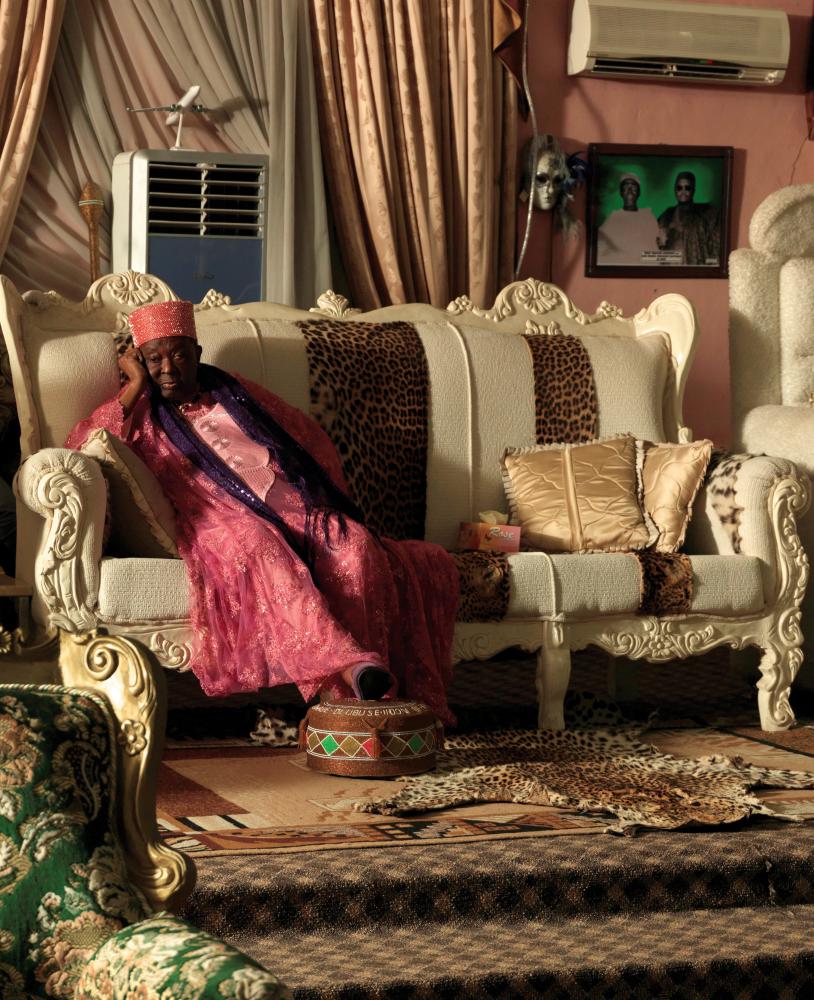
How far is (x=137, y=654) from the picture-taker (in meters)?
1.55

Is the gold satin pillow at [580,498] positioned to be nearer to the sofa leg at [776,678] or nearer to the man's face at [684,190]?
the sofa leg at [776,678]

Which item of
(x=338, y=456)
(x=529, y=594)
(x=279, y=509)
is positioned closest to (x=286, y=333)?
(x=338, y=456)

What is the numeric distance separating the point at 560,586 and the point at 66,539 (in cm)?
127

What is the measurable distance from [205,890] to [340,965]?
28 cm

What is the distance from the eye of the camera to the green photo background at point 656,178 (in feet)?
18.7

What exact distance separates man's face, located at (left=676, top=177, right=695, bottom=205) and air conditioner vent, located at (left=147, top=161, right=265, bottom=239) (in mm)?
1710

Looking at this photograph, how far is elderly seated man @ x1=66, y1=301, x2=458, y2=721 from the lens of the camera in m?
3.50

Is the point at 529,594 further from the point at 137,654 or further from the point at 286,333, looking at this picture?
the point at 137,654

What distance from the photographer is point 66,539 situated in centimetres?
347

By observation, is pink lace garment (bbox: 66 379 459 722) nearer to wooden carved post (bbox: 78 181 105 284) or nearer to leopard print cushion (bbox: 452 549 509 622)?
leopard print cushion (bbox: 452 549 509 622)

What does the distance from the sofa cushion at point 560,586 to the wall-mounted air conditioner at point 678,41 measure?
2.38 meters

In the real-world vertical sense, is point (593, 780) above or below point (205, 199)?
below

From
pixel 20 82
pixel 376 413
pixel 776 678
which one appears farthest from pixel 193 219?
pixel 776 678

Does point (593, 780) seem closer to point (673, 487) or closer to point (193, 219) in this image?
point (673, 487)
